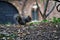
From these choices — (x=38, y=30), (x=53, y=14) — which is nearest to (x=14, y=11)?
(x=53, y=14)

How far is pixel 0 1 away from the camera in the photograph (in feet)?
60.6

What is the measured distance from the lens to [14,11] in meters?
18.3

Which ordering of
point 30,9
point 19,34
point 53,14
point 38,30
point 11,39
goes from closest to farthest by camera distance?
point 11,39, point 19,34, point 38,30, point 53,14, point 30,9

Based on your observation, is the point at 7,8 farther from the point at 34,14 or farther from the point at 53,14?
the point at 53,14

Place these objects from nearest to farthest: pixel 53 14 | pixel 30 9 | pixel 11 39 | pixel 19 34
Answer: pixel 11 39 → pixel 19 34 → pixel 53 14 → pixel 30 9

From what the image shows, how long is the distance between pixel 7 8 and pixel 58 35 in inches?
527

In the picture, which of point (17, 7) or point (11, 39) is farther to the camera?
point (17, 7)

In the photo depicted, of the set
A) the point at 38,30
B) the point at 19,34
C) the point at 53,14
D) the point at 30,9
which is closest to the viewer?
the point at 19,34

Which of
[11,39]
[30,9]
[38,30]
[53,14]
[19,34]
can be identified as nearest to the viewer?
[11,39]

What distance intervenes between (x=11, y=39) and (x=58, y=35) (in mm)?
909

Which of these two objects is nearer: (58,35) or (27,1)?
(58,35)

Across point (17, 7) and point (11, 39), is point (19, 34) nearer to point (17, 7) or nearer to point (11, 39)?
point (11, 39)

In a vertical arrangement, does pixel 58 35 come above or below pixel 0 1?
below

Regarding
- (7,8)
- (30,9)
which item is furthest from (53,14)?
(7,8)
